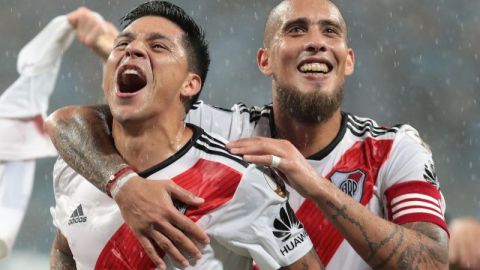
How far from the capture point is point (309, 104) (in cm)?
279

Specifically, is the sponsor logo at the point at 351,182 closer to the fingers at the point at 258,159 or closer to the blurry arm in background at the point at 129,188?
the fingers at the point at 258,159

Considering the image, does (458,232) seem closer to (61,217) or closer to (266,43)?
(266,43)

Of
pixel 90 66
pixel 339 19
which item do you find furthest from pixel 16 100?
pixel 339 19

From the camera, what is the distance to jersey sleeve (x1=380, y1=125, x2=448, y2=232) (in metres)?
2.59

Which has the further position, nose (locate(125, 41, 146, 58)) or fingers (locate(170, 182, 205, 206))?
nose (locate(125, 41, 146, 58))

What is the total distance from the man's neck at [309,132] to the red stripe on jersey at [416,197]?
1.14ft

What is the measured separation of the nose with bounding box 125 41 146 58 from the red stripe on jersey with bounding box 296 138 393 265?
858 mm

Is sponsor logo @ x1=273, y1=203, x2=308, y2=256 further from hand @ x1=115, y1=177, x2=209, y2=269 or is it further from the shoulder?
the shoulder

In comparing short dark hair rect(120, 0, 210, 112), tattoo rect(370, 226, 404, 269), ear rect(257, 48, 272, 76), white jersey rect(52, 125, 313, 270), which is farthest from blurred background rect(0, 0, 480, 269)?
white jersey rect(52, 125, 313, 270)

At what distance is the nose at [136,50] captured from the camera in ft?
7.55

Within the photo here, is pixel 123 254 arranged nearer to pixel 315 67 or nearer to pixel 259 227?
pixel 259 227

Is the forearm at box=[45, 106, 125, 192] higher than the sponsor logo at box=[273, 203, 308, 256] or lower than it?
→ lower

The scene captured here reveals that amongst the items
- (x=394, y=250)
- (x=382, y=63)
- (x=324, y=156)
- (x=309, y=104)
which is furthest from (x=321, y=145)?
(x=382, y=63)

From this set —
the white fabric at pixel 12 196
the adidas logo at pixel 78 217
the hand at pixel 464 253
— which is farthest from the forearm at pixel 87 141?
the white fabric at pixel 12 196
